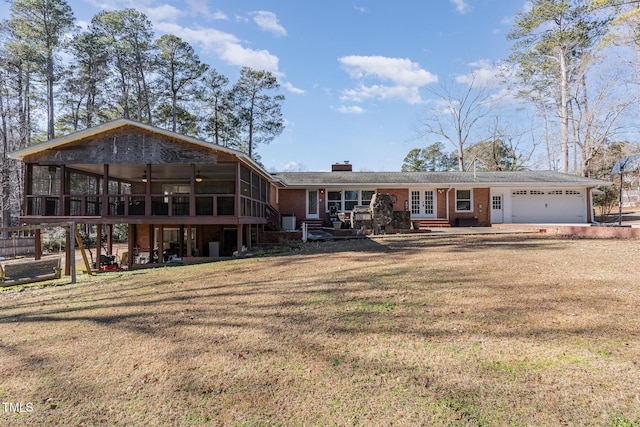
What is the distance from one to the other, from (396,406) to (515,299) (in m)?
3.01

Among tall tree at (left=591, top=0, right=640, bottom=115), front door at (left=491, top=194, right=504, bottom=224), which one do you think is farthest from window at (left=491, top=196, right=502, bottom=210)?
tall tree at (left=591, top=0, right=640, bottom=115)

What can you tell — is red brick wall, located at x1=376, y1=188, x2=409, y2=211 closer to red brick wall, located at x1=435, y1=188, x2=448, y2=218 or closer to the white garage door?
red brick wall, located at x1=435, y1=188, x2=448, y2=218

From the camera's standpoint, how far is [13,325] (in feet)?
15.8

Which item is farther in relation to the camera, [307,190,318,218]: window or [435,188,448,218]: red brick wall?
[307,190,318,218]: window

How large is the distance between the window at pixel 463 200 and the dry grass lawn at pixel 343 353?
1446 cm

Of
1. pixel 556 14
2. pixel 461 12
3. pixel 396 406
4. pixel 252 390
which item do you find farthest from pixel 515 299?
pixel 556 14

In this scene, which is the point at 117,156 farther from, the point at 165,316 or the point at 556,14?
the point at 556,14

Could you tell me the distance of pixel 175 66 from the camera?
27.1 m

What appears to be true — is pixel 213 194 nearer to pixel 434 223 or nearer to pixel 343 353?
pixel 343 353

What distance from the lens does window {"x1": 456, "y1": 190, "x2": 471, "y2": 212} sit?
20219mm

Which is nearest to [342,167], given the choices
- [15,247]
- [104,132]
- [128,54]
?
[104,132]

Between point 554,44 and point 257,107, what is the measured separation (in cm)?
2565

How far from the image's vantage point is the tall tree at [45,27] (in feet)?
69.5

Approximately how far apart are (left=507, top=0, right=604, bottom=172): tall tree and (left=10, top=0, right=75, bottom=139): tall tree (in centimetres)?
3451
